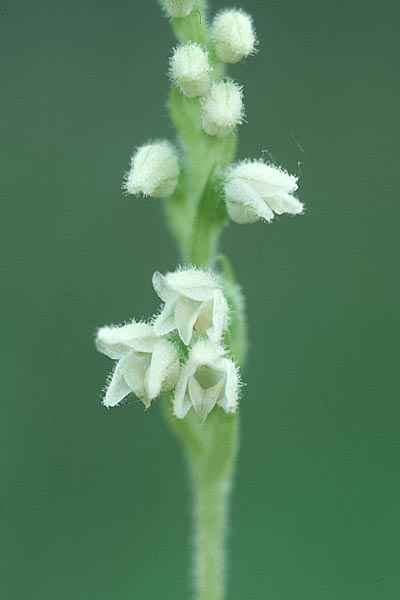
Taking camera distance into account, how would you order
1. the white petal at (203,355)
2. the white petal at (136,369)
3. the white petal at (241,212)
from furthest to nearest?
1. the white petal at (241,212)
2. the white petal at (136,369)
3. the white petal at (203,355)

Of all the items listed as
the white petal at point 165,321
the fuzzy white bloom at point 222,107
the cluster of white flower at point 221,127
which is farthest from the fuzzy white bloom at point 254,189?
the white petal at point 165,321

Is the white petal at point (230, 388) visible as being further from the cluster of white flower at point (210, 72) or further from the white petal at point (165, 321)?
the cluster of white flower at point (210, 72)

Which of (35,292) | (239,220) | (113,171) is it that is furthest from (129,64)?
(239,220)

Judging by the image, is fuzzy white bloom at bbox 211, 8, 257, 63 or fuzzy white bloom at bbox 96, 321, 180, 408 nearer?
fuzzy white bloom at bbox 96, 321, 180, 408

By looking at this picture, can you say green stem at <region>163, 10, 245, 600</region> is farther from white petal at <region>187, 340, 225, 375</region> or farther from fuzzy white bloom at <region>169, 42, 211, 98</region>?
white petal at <region>187, 340, 225, 375</region>

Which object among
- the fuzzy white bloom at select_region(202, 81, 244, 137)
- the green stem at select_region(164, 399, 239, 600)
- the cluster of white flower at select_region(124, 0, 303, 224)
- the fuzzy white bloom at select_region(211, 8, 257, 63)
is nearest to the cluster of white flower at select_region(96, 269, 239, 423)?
the green stem at select_region(164, 399, 239, 600)

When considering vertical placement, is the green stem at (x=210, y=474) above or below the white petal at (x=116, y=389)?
below

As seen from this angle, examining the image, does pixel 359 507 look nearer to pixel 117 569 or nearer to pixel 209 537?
pixel 117 569
